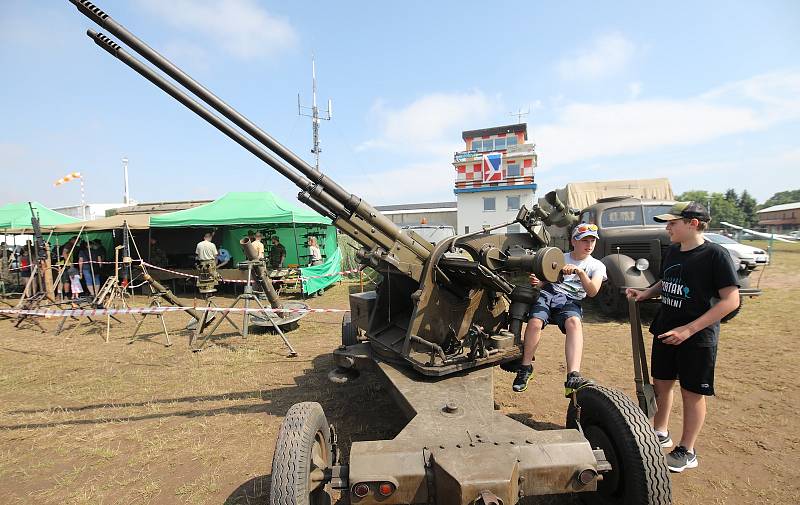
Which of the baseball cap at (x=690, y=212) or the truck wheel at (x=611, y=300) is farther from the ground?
the baseball cap at (x=690, y=212)

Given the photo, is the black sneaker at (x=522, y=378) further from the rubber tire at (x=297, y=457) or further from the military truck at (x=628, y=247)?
the military truck at (x=628, y=247)

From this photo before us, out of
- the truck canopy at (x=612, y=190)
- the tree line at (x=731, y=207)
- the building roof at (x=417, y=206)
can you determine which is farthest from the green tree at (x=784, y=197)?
the truck canopy at (x=612, y=190)

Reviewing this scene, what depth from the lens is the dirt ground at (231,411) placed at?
3.07m

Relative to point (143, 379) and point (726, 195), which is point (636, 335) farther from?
point (726, 195)

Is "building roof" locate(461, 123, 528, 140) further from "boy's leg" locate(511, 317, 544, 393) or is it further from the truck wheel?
"boy's leg" locate(511, 317, 544, 393)

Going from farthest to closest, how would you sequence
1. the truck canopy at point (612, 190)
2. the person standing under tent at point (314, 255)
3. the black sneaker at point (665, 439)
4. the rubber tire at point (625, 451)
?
1. the person standing under tent at point (314, 255)
2. the truck canopy at point (612, 190)
3. the black sneaker at point (665, 439)
4. the rubber tire at point (625, 451)

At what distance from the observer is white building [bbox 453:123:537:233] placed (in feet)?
102

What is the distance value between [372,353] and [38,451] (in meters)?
3.10

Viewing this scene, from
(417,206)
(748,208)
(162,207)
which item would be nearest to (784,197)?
(748,208)

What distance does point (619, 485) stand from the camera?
232 centimetres

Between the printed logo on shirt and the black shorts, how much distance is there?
1.03ft

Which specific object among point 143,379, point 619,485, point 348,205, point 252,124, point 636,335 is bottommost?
point 143,379

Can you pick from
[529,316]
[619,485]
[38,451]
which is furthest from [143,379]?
[619,485]

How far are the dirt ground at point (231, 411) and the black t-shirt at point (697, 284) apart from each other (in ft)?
3.68
